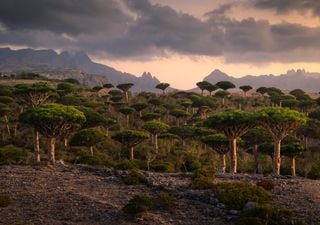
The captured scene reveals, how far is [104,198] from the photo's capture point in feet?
91.3

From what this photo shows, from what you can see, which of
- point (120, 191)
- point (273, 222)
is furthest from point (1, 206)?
point (273, 222)

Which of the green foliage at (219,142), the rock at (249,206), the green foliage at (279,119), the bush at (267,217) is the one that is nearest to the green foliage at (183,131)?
the green foliage at (219,142)

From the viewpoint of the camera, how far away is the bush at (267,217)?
22.1 meters

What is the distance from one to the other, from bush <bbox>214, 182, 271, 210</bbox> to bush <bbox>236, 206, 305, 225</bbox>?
2184 mm

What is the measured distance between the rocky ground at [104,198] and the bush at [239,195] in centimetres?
51

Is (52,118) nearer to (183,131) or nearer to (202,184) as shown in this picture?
(202,184)

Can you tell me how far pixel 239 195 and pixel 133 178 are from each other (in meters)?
8.83

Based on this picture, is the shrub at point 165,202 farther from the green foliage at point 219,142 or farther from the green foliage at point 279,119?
the green foliage at point 219,142

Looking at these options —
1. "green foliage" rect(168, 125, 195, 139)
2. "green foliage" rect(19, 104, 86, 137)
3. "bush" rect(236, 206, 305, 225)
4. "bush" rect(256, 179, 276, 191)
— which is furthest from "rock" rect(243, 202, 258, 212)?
"green foliage" rect(168, 125, 195, 139)

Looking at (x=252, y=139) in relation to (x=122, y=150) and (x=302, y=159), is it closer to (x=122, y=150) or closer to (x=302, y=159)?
(x=302, y=159)

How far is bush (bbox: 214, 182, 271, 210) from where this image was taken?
26.3 m

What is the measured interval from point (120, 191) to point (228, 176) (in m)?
10.9

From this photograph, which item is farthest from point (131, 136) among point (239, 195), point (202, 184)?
point (239, 195)

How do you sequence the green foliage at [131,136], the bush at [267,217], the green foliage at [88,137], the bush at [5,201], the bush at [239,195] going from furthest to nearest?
the green foliage at [88,137] → the green foliage at [131,136] → the bush at [239,195] → the bush at [5,201] → the bush at [267,217]
